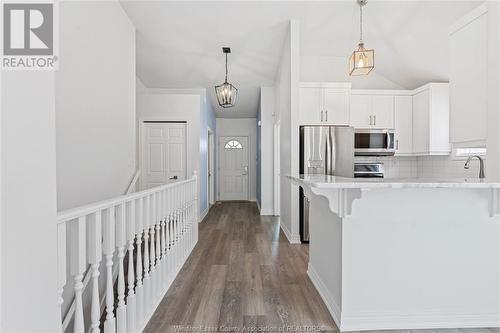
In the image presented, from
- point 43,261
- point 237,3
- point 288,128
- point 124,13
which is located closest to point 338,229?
point 43,261

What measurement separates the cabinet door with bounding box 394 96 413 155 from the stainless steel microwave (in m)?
0.30

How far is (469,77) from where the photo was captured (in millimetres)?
1944

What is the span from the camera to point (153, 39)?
3928mm

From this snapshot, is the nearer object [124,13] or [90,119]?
[90,119]

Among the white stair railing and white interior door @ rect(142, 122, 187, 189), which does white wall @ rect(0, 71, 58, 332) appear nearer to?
the white stair railing

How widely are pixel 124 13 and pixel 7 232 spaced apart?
135 inches

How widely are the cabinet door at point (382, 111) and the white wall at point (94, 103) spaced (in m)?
3.72

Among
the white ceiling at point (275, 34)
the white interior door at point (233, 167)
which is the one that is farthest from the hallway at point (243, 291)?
the white interior door at point (233, 167)

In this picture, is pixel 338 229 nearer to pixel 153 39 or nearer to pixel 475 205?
pixel 475 205

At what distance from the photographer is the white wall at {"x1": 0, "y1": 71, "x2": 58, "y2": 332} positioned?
0.71 metres

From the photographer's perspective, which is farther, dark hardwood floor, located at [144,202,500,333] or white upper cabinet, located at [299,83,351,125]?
white upper cabinet, located at [299,83,351,125]

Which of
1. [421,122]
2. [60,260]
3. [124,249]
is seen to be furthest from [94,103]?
[421,122]

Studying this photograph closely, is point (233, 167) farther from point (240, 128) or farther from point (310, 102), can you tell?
point (310, 102)

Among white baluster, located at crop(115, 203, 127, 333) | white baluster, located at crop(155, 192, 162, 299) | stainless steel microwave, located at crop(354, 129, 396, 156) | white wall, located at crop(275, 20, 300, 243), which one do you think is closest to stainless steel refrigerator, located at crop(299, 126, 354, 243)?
white wall, located at crop(275, 20, 300, 243)
